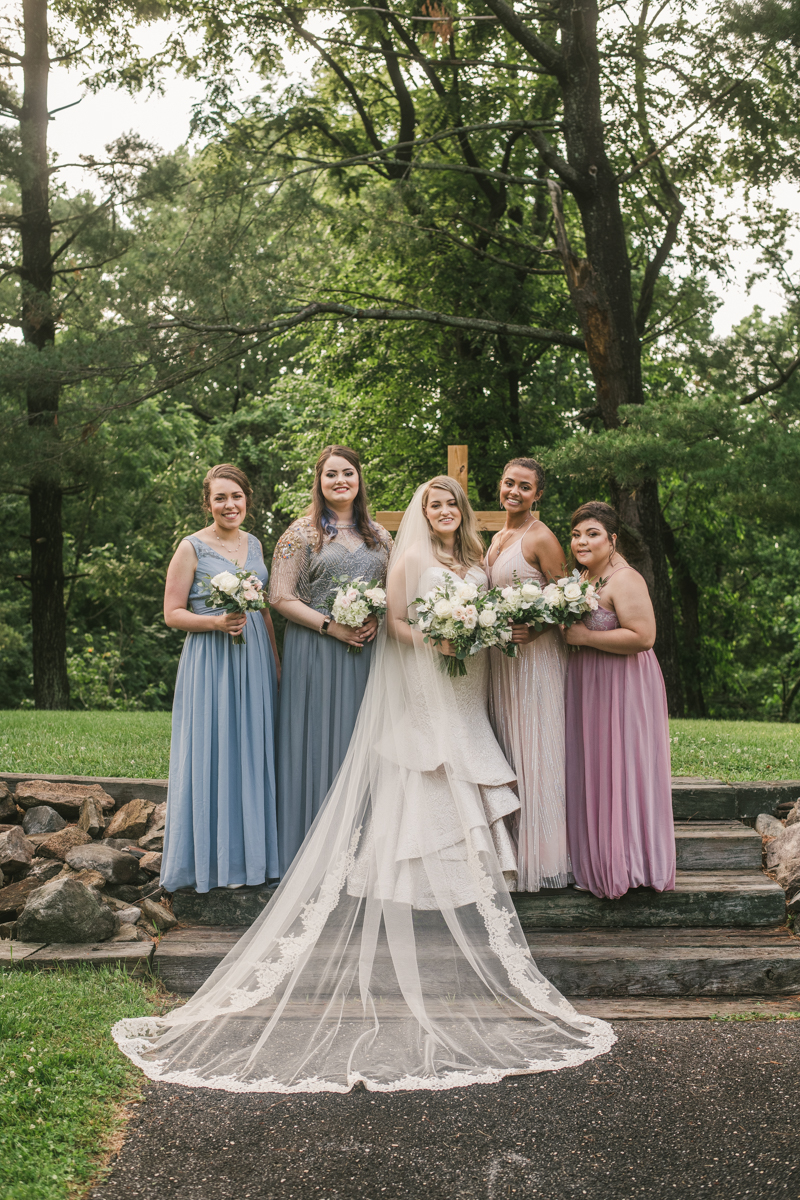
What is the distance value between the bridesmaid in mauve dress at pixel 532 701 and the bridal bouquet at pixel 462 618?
0.24 meters

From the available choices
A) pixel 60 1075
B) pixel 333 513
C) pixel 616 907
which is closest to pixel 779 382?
pixel 333 513

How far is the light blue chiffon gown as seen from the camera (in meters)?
5.08

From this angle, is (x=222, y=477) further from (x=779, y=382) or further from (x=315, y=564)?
(x=779, y=382)

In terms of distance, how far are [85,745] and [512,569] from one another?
4875 mm

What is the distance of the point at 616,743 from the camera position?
16.2 feet

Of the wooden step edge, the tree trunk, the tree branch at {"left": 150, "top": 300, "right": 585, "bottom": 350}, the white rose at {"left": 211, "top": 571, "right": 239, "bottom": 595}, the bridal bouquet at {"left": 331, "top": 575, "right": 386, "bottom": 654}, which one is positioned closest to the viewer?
the wooden step edge

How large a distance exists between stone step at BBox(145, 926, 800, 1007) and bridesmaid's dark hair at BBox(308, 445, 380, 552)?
2231 millimetres

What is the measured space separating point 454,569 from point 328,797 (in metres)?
1.36

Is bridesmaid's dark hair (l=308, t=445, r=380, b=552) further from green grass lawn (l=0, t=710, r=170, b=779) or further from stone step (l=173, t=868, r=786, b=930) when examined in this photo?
green grass lawn (l=0, t=710, r=170, b=779)

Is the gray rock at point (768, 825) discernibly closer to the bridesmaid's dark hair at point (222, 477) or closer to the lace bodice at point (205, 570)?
the lace bodice at point (205, 570)

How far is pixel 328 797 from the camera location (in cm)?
503

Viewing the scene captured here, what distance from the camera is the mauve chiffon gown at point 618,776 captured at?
4.93m

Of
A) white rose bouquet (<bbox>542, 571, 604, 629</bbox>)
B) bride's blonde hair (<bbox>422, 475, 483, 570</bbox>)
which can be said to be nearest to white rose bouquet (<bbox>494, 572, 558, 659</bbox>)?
white rose bouquet (<bbox>542, 571, 604, 629</bbox>)

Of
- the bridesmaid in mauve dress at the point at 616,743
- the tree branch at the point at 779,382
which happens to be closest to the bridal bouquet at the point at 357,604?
the bridesmaid in mauve dress at the point at 616,743
